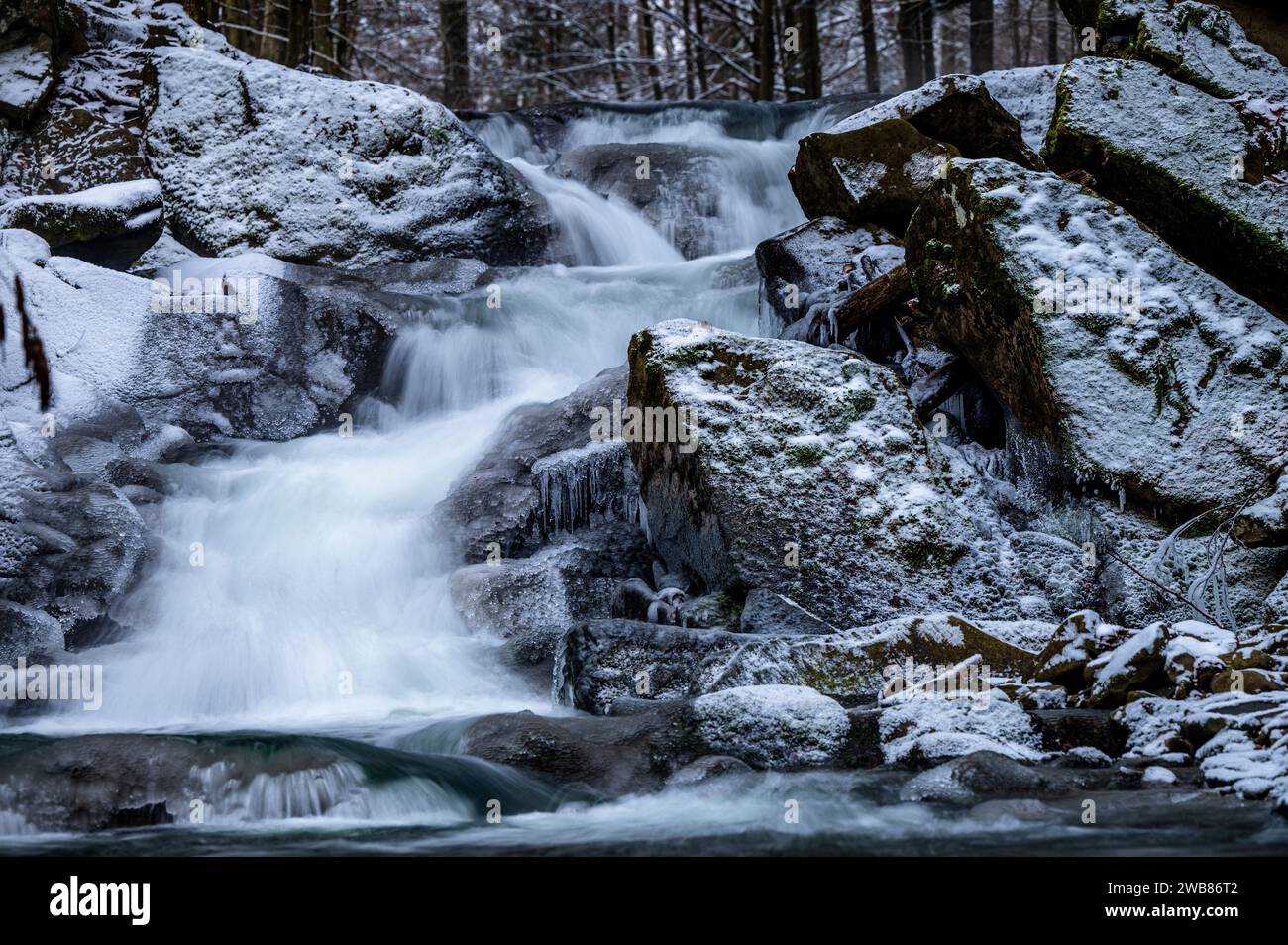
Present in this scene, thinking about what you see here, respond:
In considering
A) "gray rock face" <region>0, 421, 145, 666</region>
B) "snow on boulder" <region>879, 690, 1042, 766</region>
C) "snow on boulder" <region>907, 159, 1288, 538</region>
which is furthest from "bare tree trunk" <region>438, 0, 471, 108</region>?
"snow on boulder" <region>879, 690, 1042, 766</region>

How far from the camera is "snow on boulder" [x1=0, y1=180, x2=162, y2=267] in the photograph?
374 inches

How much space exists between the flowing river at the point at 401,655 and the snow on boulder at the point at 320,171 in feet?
2.65

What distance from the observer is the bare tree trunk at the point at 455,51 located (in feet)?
60.4

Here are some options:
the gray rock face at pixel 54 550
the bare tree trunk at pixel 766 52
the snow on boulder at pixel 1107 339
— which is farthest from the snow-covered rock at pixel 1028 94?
the gray rock face at pixel 54 550

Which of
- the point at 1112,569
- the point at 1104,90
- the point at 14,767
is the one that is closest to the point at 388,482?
the point at 14,767

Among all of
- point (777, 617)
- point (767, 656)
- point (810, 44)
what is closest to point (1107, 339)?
point (777, 617)

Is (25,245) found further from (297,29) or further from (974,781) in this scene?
(974,781)

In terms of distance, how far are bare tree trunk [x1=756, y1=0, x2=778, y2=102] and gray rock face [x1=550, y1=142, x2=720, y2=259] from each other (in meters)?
4.01

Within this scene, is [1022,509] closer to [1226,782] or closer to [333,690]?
[1226,782]

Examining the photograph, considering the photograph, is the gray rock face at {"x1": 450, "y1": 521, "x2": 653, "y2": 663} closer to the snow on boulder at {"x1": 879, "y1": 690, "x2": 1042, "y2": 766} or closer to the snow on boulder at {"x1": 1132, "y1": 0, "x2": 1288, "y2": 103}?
the snow on boulder at {"x1": 879, "y1": 690, "x2": 1042, "y2": 766}

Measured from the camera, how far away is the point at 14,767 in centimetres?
423

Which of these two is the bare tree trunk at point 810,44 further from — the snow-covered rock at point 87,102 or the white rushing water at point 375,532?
the snow-covered rock at point 87,102
